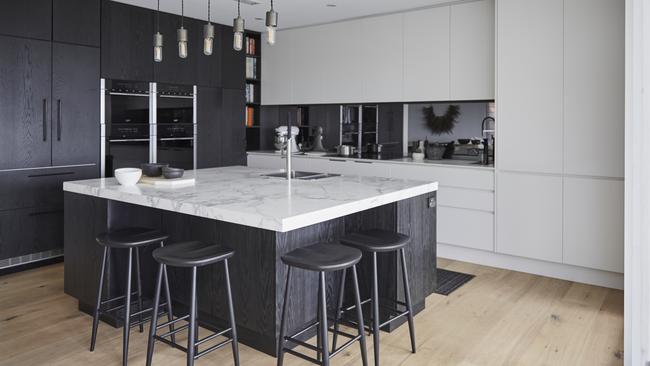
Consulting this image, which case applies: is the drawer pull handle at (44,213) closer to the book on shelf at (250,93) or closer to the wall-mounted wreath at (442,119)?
the book on shelf at (250,93)

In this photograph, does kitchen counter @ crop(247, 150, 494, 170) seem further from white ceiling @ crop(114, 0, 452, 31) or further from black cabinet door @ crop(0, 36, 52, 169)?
black cabinet door @ crop(0, 36, 52, 169)

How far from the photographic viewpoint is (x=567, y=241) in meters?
4.07

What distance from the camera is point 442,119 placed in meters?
5.36

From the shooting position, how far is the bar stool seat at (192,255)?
92.4 inches

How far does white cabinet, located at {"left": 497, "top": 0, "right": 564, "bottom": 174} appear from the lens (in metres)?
4.03

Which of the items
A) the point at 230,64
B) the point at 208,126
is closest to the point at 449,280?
the point at 208,126

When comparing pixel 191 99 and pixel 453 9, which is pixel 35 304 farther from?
pixel 453 9

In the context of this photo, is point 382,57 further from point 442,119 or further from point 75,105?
point 75,105

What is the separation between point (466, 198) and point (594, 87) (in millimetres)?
1339

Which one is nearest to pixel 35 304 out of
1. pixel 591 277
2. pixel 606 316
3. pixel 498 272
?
pixel 498 272

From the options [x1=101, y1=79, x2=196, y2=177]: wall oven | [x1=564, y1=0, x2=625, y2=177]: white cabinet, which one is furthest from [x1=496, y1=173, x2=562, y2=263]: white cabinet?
[x1=101, y1=79, x2=196, y2=177]: wall oven

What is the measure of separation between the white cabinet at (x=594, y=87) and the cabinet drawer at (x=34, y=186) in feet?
13.4

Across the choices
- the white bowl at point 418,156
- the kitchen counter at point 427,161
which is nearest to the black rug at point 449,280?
the kitchen counter at point 427,161
